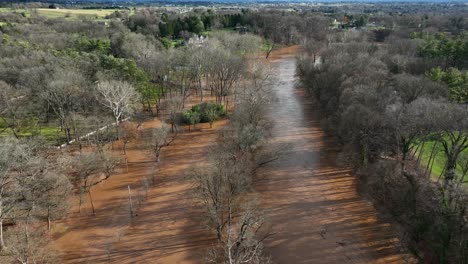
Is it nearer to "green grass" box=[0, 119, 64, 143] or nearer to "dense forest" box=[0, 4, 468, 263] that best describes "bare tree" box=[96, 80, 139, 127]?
"dense forest" box=[0, 4, 468, 263]

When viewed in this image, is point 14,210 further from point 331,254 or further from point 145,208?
point 331,254

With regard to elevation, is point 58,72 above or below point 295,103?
above

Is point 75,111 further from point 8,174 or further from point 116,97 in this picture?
point 8,174

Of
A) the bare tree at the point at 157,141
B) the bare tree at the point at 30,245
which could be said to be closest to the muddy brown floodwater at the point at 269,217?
the bare tree at the point at 157,141

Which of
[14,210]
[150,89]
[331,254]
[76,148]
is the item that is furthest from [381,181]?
[150,89]

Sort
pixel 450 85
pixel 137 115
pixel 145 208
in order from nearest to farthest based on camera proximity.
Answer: pixel 145 208 < pixel 450 85 < pixel 137 115

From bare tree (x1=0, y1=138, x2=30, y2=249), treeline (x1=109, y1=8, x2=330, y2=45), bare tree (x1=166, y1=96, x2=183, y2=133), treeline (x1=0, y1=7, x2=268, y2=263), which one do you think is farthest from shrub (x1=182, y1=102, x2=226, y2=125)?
treeline (x1=109, y1=8, x2=330, y2=45)
